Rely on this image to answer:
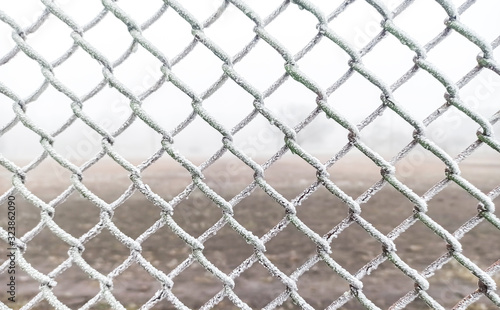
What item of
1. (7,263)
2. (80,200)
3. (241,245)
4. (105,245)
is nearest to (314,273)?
(241,245)

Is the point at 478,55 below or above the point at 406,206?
below

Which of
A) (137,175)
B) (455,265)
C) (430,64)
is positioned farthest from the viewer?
(455,265)

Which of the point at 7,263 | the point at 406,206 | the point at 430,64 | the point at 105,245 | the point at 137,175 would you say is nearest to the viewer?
the point at 430,64

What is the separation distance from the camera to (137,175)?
1639 mm

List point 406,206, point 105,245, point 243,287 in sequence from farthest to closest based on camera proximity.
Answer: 1. point 406,206
2. point 105,245
3. point 243,287

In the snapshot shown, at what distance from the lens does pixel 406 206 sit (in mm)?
8164

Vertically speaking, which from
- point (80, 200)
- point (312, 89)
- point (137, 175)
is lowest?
point (137, 175)

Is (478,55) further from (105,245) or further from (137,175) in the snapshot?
(105,245)

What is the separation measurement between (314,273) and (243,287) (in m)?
0.69

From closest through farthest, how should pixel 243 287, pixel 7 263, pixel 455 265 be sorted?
pixel 7 263
pixel 243 287
pixel 455 265

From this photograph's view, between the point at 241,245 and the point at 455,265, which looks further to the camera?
the point at 241,245

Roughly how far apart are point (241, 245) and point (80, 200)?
3.62 meters

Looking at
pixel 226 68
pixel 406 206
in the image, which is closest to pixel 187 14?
pixel 226 68

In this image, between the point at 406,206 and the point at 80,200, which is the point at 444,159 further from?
the point at 80,200
